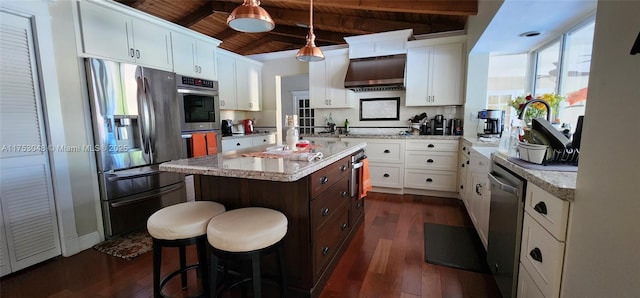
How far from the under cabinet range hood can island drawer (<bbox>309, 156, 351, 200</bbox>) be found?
195 centimetres

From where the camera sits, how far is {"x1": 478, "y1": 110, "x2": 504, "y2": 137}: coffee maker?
3.16m

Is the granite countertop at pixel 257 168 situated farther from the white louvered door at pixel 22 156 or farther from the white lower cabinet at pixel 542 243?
the white louvered door at pixel 22 156

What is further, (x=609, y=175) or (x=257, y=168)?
(x=257, y=168)

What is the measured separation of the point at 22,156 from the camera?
1.98 metres

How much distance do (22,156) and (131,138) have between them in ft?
2.50

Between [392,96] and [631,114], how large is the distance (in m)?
3.63

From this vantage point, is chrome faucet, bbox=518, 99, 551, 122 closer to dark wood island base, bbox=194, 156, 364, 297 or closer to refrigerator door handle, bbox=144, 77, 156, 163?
dark wood island base, bbox=194, 156, 364, 297

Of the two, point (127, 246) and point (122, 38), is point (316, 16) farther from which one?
point (127, 246)

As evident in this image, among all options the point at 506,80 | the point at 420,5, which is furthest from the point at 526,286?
the point at 506,80

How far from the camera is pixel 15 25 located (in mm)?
1916

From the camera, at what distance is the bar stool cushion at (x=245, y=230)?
1.22 m

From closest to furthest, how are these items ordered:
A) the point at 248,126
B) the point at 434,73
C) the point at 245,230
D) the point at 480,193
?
the point at 245,230 < the point at 480,193 < the point at 434,73 < the point at 248,126

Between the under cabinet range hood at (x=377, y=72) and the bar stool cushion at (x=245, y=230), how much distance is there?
295 cm

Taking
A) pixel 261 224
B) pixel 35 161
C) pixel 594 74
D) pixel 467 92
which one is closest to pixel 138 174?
pixel 35 161
